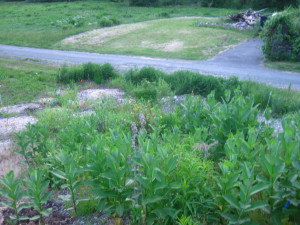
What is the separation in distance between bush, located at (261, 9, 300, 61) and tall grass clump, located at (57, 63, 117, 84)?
9.19 m

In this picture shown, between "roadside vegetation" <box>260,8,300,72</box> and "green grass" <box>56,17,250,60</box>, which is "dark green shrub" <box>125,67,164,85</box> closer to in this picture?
"roadside vegetation" <box>260,8,300,72</box>

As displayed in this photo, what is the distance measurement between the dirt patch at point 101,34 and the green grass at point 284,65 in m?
11.1

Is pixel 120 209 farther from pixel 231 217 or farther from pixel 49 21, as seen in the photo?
pixel 49 21

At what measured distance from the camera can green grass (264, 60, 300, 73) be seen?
15.6 m

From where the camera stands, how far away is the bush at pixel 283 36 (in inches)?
651

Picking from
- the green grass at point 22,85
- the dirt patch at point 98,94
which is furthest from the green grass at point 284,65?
the green grass at point 22,85

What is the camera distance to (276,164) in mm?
2691

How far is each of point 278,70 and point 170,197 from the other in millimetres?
13655

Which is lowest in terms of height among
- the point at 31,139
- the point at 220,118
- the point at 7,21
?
the point at 7,21

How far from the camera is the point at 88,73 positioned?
36.5 ft

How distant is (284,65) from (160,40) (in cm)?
905

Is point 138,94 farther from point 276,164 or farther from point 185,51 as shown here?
point 185,51

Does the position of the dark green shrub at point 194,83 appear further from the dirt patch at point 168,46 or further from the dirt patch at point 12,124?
the dirt patch at point 168,46

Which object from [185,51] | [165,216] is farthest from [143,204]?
[185,51]
